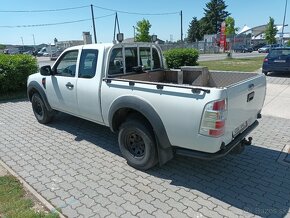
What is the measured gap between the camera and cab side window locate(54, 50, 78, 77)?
516 cm

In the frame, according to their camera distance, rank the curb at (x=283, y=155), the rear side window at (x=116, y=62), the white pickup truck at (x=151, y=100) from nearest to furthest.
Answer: the white pickup truck at (x=151, y=100), the curb at (x=283, y=155), the rear side window at (x=116, y=62)

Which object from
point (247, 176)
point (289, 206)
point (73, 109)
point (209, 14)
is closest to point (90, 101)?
point (73, 109)

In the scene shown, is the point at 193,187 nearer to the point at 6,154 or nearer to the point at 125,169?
the point at 125,169

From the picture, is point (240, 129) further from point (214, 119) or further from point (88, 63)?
point (88, 63)

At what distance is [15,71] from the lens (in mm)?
9922

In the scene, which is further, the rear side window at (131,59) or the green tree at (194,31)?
the green tree at (194,31)

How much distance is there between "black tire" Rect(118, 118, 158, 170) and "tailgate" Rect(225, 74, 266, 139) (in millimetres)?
1102

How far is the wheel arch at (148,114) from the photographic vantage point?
362 cm

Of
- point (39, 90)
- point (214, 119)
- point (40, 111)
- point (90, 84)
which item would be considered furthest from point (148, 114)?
point (40, 111)

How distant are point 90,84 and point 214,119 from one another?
2313mm

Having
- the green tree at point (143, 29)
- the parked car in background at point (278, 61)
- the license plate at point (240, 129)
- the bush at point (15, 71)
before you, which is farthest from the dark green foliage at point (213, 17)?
the license plate at point (240, 129)

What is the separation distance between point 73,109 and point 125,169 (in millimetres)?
1670

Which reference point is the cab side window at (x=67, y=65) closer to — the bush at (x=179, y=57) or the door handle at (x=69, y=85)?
the door handle at (x=69, y=85)

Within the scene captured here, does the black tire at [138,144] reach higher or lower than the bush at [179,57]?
lower
